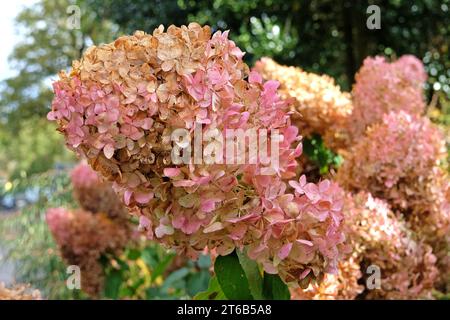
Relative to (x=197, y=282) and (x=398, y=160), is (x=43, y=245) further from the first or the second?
(x=398, y=160)

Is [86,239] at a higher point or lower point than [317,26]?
lower

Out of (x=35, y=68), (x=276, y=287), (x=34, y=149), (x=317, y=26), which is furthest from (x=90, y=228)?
(x=34, y=149)

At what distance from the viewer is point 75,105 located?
566 millimetres

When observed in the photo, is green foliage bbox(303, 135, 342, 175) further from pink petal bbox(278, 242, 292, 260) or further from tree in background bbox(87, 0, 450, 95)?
tree in background bbox(87, 0, 450, 95)

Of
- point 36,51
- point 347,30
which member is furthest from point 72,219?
point 36,51

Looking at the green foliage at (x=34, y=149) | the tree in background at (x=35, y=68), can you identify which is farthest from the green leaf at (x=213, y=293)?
the green foliage at (x=34, y=149)

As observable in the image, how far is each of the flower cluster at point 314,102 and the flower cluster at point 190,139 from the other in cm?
38

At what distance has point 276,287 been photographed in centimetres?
69

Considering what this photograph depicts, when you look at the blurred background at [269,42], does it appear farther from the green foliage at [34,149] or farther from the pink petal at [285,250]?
the green foliage at [34,149]

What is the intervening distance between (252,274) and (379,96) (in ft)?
1.56

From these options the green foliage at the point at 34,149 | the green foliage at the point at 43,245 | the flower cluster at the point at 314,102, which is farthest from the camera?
the green foliage at the point at 34,149

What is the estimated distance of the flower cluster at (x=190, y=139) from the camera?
1.84 feet
